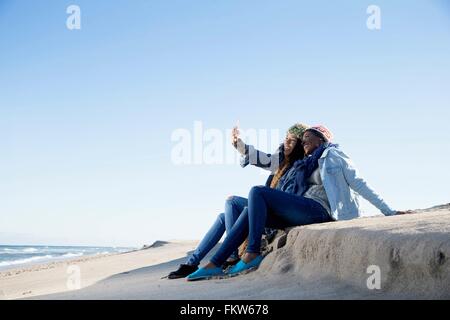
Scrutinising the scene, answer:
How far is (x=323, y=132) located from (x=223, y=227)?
135 cm

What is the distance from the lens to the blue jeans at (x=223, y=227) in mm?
4789

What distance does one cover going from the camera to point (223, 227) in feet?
16.2

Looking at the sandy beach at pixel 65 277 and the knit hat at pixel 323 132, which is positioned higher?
the knit hat at pixel 323 132

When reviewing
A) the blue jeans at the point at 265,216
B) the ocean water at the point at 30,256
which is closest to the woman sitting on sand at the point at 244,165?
the blue jeans at the point at 265,216

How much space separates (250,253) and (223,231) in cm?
58

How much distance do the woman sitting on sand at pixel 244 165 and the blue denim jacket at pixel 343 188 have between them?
50 centimetres

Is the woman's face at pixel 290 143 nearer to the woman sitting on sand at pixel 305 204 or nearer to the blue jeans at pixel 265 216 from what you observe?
the woman sitting on sand at pixel 305 204

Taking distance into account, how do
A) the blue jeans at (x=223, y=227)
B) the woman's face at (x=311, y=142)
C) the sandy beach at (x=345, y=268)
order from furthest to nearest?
the woman's face at (x=311, y=142), the blue jeans at (x=223, y=227), the sandy beach at (x=345, y=268)

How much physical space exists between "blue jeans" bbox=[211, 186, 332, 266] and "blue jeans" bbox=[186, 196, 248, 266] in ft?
0.75

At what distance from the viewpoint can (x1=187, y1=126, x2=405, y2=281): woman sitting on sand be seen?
14.5 ft

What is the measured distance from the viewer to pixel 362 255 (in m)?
3.35

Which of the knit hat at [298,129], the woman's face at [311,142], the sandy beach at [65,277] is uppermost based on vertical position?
the knit hat at [298,129]
